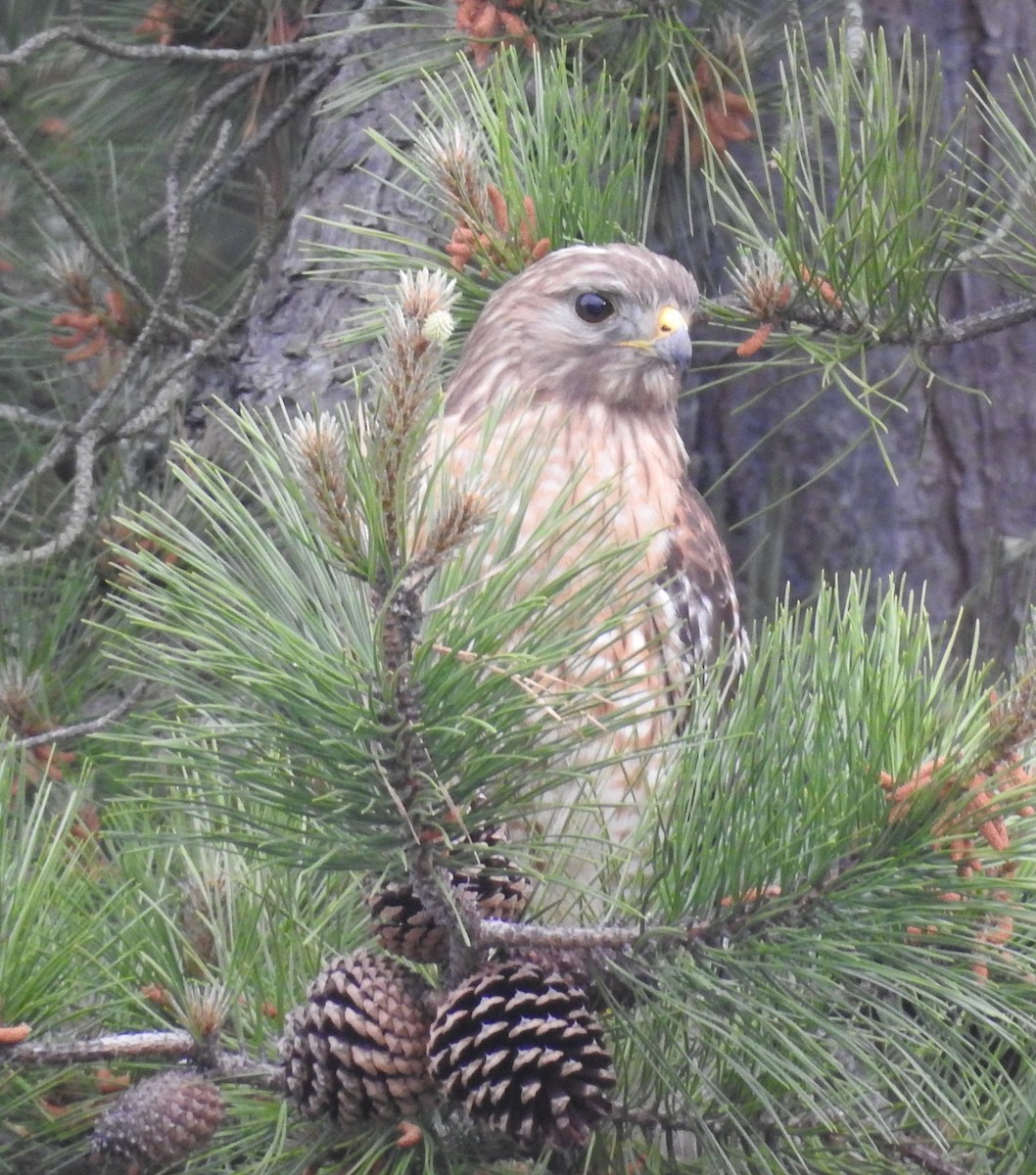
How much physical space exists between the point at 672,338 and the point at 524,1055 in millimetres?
1277

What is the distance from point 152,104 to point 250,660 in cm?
280

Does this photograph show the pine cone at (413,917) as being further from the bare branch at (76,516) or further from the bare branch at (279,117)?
the bare branch at (279,117)

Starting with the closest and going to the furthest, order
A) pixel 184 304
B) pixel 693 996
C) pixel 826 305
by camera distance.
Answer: pixel 693 996
pixel 826 305
pixel 184 304

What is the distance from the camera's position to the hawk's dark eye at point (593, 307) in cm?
235

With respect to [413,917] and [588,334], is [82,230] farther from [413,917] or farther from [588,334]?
[413,917]

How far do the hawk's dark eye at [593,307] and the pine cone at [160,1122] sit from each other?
52.5 inches

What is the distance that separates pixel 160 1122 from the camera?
1.34 m

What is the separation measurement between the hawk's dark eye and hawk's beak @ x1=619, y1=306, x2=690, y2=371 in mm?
85

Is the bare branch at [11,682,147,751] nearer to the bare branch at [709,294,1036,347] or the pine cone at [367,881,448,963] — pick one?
the pine cone at [367,881,448,963]

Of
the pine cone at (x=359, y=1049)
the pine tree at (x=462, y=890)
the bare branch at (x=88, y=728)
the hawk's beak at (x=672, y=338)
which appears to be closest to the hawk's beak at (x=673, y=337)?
the hawk's beak at (x=672, y=338)

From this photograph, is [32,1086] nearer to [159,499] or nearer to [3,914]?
[3,914]

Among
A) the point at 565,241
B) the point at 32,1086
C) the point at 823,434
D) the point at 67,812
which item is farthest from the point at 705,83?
the point at 32,1086

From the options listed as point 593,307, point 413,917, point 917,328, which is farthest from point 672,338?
point 413,917

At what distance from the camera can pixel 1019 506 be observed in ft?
11.4
